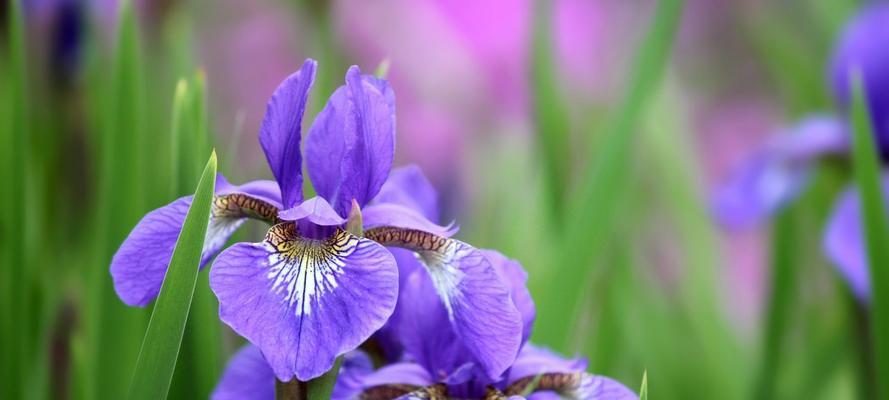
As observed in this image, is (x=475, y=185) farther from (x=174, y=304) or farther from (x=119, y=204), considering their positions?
(x=174, y=304)

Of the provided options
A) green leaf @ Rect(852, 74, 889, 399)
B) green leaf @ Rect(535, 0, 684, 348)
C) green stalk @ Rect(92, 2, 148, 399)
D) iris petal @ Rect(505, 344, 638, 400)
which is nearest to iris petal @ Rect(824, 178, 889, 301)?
green leaf @ Rect(852, 74, 889, 399)

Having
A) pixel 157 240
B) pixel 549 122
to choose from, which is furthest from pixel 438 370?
pixel 549 122

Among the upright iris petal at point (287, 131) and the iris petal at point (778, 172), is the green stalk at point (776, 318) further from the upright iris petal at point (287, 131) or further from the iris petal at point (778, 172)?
the upright iris petal at point (287, 131)

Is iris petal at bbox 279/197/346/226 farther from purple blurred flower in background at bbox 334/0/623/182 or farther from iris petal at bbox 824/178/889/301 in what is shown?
purple blurred flower in background at bbox 334/0/623/182

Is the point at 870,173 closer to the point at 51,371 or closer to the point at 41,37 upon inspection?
the point at 51,371

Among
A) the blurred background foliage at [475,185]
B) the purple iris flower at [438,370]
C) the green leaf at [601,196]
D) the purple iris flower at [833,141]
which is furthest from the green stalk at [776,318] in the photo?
the purple iris flower at [438,370]

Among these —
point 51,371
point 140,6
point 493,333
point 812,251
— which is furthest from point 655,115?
point 493,333
